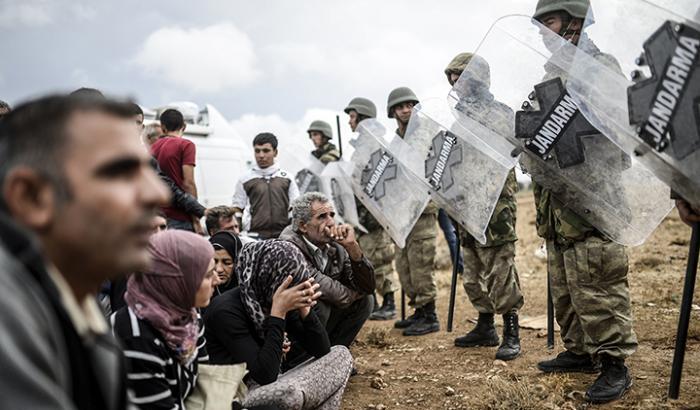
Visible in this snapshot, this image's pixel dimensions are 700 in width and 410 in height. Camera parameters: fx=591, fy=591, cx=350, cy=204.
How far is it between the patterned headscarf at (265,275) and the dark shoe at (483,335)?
2.17m

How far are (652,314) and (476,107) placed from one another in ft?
8.76

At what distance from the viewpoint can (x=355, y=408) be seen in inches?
137

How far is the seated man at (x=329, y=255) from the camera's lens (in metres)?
3.61

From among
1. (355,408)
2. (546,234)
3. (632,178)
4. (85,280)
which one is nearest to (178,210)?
(355,408)

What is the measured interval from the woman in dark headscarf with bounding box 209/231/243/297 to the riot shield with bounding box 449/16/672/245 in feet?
5.70

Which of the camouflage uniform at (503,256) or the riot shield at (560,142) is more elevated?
the riot shield at (560,142)

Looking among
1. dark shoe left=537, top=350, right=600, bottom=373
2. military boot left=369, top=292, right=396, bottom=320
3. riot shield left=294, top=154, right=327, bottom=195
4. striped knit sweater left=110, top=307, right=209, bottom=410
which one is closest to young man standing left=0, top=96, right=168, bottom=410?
striped knit sweater left=110, top=307, right=209, bottom=410

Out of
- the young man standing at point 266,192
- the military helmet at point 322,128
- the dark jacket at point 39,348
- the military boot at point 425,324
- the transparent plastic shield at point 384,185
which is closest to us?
the dark jacket at point 39,348

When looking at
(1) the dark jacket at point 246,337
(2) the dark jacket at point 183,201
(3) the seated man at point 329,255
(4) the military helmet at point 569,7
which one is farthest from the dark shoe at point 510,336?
(2) the dark jacket at point 183,201

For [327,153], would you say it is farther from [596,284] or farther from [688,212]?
[688,212]

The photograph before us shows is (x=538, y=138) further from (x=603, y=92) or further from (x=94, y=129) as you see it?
(x=94, y=129)

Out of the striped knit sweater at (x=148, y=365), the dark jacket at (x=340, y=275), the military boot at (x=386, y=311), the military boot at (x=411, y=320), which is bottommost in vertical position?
the military boot at (x=386, y=311)

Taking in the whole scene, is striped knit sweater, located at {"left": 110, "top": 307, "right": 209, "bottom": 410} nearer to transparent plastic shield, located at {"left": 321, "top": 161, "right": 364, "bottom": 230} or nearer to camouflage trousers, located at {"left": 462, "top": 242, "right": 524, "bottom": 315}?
camouflage trousers, located at {"left": 462, "top": 242, "right": 524, "bottom": 315}

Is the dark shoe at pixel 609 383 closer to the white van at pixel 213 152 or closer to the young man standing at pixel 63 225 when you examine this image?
the young man standing at pixel 63 225
